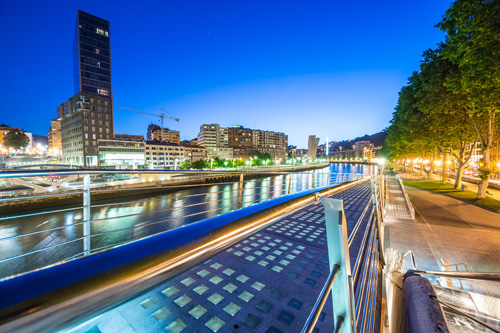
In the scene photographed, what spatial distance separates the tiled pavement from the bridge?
1 cm

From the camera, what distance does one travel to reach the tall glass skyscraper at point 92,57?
201 feet

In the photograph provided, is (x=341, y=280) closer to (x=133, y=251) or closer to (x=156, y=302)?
(x=133, y=251)

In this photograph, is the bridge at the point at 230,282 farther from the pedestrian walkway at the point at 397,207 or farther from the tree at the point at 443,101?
the tree at the point at 443,101

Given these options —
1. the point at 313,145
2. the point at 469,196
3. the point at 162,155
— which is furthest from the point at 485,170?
the point at 313,145

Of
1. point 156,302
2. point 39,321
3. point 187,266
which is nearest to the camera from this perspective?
point 39,321

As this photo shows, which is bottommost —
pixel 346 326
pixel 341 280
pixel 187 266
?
pixel 346 326

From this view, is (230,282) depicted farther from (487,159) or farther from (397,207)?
(487,159)

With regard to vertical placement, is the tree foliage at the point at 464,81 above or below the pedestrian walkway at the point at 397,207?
above

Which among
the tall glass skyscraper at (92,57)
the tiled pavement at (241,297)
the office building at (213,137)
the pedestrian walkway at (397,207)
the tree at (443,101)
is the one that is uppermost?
the tall glass skyscraper at (92,57)

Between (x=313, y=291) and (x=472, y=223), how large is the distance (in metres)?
10.6

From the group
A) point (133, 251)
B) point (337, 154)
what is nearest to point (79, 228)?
point (133, 251)

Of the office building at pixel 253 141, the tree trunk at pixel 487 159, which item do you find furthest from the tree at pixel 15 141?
the tree trunk at pixel 487 159

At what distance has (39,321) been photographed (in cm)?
31

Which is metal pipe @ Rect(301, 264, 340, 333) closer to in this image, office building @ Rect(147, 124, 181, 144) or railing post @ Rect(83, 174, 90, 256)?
railing post @ Rect(83, 174, 90, 256)
